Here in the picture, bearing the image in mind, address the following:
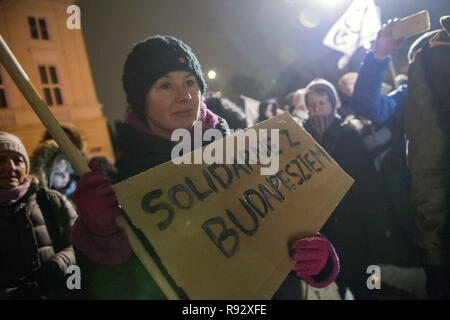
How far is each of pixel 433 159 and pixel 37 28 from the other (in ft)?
40.6

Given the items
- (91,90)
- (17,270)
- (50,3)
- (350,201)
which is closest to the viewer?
(17,270)

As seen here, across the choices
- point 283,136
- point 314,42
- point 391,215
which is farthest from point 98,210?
point 314,42

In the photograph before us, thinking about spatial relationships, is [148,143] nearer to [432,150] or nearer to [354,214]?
[432,150]

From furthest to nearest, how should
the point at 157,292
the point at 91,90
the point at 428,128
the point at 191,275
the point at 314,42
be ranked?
1. the point at 314,42
2. the point at 91,90
3. the point at 428,128
4. the point at 157,292
5. the point at 191,275

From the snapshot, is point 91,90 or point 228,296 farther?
point 91,90

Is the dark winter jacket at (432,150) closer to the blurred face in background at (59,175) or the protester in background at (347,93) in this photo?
the protester in background at (347,93)

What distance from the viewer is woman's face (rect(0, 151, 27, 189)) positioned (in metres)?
1.71

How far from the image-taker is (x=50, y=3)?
373 inches

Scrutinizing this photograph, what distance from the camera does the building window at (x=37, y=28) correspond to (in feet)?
32.0

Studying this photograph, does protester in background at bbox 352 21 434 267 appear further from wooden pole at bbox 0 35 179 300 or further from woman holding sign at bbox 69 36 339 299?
wooden pole at bbox 0 35 179 300

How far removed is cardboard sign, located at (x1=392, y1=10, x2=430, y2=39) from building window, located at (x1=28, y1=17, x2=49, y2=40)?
458 inches

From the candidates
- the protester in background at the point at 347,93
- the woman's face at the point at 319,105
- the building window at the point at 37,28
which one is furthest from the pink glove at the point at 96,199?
the building window at the point at 37,28

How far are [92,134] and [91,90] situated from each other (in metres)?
1.96

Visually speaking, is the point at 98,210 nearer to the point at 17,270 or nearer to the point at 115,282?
the point at 115,282
